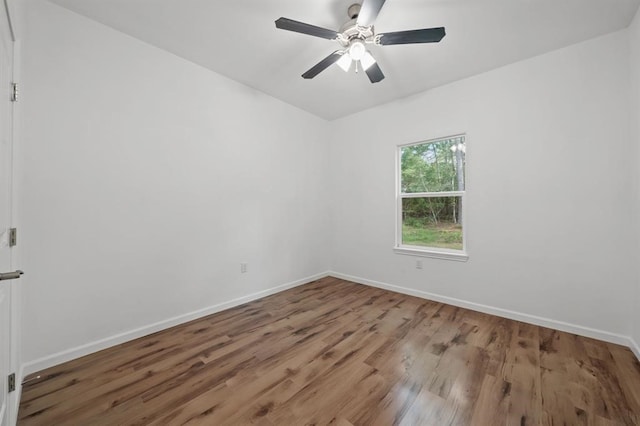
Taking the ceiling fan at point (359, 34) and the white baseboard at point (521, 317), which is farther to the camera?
the white baseboard at point (521, 317)

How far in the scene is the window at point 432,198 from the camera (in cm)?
312

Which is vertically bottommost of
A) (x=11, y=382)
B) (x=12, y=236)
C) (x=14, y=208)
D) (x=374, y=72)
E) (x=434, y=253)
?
(x=11, y=382)

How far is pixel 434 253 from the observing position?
127 inches

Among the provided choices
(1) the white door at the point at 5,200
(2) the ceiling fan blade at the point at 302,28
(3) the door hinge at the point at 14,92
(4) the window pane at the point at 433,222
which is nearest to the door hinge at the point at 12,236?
(1) the white door at the point at 5,200

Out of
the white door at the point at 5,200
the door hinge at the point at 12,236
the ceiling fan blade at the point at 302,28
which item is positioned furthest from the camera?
the ceiling fan blade at the point at 302,28

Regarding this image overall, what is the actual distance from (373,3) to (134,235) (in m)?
2.71

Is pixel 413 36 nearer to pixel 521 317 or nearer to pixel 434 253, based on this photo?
pixel 434 253

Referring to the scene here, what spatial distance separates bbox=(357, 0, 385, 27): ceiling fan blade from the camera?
158 cm

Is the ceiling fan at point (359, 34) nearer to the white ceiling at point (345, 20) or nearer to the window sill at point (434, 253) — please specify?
the white ceiling at point (345, 20)

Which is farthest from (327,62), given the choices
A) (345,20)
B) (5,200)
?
(5,200)

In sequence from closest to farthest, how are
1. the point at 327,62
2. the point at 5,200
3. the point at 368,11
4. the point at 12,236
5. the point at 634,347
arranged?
the point at 5,200
the point at 12,236
the point at 368,11
the point at 634,347
the point at 327,62

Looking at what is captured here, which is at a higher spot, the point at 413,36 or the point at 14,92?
the point at 413,36

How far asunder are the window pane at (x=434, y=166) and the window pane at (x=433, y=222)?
0.58 feet

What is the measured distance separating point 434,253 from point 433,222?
0.44 metres
